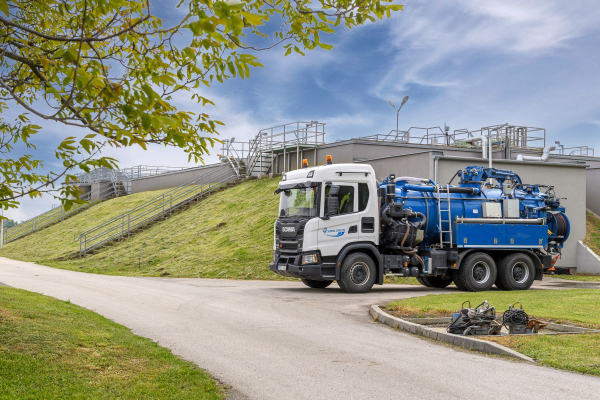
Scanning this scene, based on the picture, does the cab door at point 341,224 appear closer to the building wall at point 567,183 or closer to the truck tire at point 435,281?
the truck tire at point 435,281

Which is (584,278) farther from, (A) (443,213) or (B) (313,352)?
(B) (313,352)

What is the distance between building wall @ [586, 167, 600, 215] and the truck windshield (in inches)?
957

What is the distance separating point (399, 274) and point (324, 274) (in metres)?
2.57

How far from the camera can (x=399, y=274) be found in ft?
64.3

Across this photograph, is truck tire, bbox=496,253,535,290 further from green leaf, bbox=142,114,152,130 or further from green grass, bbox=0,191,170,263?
green grass, bbox=0,191,170,263

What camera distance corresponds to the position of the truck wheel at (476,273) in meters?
20.2

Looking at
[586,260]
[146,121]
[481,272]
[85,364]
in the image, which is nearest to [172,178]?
[586,260]

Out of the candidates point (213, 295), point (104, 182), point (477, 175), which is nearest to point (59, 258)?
point (213, 295)

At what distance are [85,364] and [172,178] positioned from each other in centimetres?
4635

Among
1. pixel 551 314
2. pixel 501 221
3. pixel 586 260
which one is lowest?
pixel 551 314

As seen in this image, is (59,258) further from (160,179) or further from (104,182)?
(104,182)

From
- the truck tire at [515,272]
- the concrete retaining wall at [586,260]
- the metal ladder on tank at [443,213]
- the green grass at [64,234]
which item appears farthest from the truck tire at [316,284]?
the green grass at [64,234]

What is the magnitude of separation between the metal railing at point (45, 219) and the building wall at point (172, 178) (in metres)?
3.19

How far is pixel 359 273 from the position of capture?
1892 centimetres
